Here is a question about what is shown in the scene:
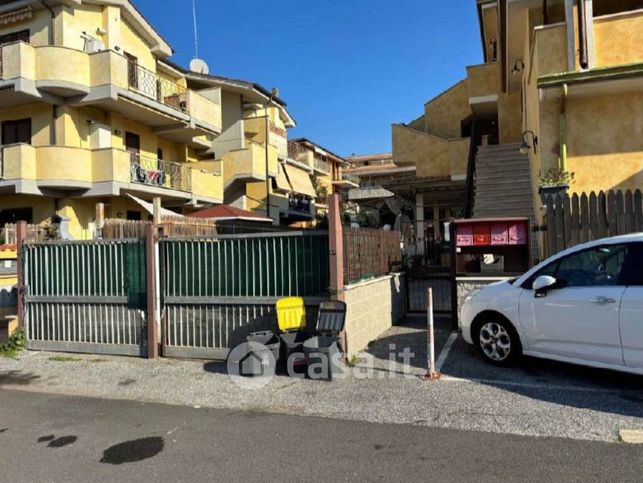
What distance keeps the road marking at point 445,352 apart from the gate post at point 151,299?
171 inches

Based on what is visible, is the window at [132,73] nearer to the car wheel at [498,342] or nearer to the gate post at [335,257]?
the gate post at [335,257]

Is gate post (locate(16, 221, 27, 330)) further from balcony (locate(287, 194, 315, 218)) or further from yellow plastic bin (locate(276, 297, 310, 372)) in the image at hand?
balcony (locate(287, 194, 315, 218))

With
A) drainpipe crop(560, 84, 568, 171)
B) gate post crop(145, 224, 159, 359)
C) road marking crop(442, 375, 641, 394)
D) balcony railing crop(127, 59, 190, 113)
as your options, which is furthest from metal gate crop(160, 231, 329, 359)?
balcony railing crop(127, 59, 190, 113)

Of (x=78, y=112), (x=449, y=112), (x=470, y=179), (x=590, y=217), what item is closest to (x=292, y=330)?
(x=590, y=217)

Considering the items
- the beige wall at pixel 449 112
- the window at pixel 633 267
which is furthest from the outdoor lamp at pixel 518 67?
the window at pixel 633 267

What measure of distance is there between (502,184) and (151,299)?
10.6 meters

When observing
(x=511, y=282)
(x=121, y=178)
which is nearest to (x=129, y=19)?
(x=121, y=178)

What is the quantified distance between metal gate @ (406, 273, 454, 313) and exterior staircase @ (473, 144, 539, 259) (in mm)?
2012

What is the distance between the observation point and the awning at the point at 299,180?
30.5 metres

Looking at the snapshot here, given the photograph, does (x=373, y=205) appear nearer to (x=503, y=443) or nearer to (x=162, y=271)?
(x=162, y=271)

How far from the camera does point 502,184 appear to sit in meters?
14.8

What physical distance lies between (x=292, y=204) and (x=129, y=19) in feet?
46.1

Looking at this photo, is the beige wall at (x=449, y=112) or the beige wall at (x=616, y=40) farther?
the beige wall at (x=449, y=112)

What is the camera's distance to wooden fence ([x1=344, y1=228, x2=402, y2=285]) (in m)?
7.74
